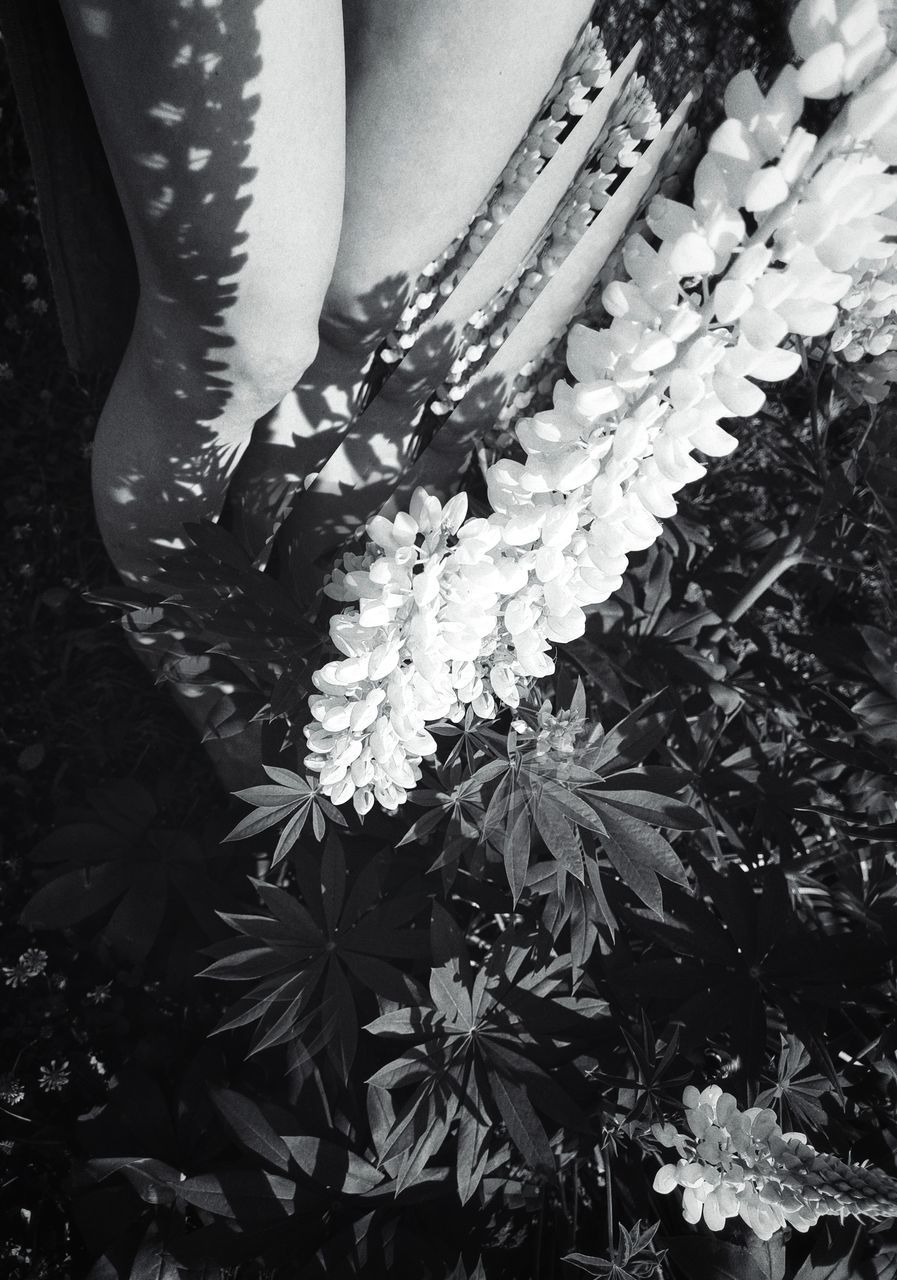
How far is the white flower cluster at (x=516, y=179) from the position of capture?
0.95 m

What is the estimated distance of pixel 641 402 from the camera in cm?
56

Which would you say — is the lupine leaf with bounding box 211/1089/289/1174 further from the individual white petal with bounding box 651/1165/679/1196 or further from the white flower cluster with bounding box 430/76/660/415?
the white flower cluster with bounding box 430/76/660/415

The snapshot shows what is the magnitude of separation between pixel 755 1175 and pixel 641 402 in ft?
2.73

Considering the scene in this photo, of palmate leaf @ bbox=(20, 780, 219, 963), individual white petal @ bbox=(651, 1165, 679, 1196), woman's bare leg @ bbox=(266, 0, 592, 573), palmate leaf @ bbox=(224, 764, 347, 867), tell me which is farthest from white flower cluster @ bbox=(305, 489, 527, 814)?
palmate leaf @ bbox=(20, 780, 219, 963)

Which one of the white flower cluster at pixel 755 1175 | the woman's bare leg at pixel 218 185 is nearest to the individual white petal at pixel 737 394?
Result: the woman's bare leg at pixel 218 185

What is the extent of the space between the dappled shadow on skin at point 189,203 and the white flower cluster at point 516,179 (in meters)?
0.33

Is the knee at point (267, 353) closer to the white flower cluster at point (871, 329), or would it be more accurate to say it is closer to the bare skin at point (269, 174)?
the bare skin at point (269, 174)

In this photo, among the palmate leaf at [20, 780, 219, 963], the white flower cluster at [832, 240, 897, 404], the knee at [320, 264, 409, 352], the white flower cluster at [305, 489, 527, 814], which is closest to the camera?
the white flower cluster at [305, 489, 527, 814]

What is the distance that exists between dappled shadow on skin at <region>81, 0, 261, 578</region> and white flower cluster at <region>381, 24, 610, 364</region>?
1.07 feet

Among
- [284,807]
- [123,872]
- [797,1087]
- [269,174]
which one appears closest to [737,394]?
[269,174]

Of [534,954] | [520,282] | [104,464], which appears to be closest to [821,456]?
[520,282]

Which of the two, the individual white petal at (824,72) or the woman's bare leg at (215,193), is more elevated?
the individual white petal at (824,72)

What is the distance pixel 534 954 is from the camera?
118 centimetres

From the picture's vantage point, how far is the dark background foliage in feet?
3.46
